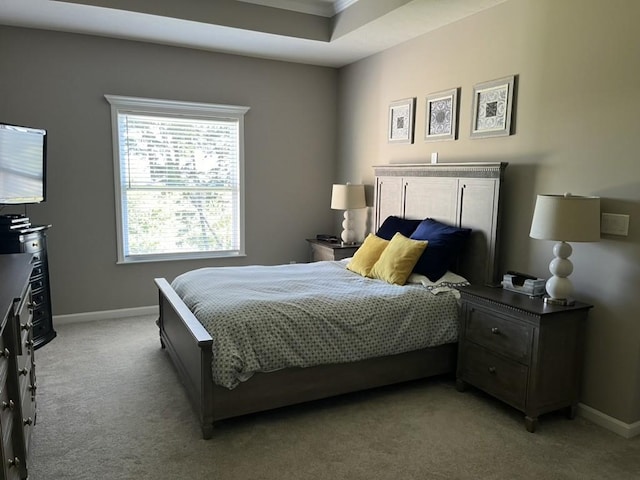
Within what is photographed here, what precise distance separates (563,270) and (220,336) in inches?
79.8

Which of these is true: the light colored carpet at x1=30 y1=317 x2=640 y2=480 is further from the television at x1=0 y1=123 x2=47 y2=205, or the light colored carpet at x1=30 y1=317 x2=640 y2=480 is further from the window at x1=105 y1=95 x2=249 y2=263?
the window at x1=105 y1=95 x2=249 y2=263

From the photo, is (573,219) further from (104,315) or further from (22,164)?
(104,315)

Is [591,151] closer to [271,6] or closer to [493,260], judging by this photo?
[493,260]

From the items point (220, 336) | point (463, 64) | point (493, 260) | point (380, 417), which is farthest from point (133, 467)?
point (463, 64)

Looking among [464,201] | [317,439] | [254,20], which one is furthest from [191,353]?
[254,20]

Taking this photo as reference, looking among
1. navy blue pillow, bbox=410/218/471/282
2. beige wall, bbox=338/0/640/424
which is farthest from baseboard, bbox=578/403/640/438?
navy blue pillow, bbox=410/218/471/282

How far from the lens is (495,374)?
9.55 feet

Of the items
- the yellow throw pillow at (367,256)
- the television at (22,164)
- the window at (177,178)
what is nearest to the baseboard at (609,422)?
the yellow throw pillow at (367,256)

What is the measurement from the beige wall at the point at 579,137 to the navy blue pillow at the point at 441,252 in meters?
0.32

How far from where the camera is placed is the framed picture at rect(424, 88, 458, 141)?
149 inches

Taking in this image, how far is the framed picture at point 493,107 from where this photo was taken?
3.30 m

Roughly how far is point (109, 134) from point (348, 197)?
239cm

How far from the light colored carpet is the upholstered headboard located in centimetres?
93

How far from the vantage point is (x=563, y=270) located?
9.06 feet
